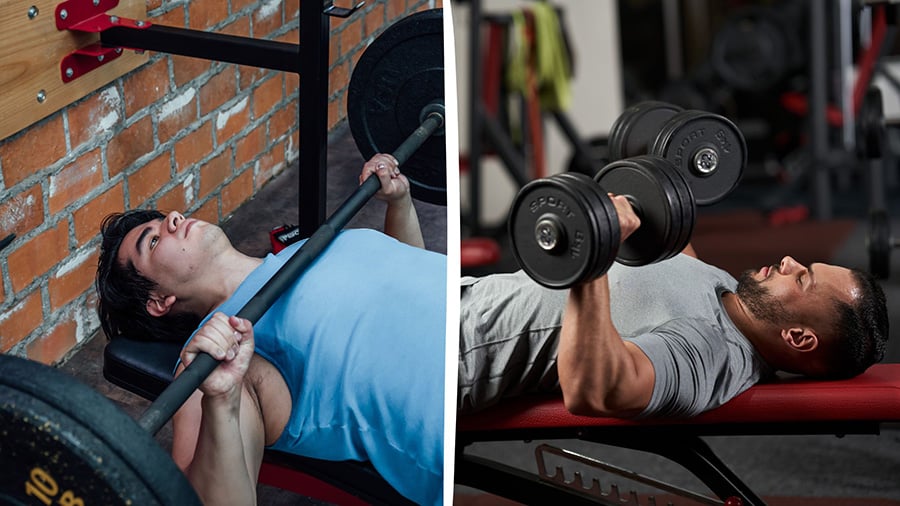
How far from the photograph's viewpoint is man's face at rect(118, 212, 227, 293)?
2.05ft

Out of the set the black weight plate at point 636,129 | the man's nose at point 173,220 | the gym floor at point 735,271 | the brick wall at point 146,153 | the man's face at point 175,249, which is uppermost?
the brick wall at point 146,153

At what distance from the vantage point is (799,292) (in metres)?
1.09

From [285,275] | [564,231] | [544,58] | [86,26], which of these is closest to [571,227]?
[564,231]

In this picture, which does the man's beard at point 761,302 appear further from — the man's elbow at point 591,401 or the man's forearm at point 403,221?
the man's forearm at point 403,221

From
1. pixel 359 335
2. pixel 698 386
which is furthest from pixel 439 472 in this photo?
pixel 698 386

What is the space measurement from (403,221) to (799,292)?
61cm

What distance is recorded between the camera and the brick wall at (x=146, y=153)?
58 centimetres

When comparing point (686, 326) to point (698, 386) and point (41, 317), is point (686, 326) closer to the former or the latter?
point (698, 386)

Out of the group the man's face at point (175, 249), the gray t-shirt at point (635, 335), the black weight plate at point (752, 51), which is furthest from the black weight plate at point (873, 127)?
the black weight plate at point (752, 51)

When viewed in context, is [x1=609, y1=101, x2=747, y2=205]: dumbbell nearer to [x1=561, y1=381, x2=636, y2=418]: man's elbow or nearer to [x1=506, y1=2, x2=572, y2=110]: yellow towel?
[x1=561, y1=381, x2=636, y2=418]: man's elbow

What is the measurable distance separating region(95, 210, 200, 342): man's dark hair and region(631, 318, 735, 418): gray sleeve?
51cm

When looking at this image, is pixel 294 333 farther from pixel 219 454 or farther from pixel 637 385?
pixel 637 385

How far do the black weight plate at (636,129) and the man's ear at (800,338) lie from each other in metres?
0.25

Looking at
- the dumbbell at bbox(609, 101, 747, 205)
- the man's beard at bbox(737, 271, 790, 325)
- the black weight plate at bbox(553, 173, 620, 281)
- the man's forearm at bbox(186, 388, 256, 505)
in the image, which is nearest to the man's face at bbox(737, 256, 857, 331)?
the man's beard at bbox(737, 271, 790, 325)
